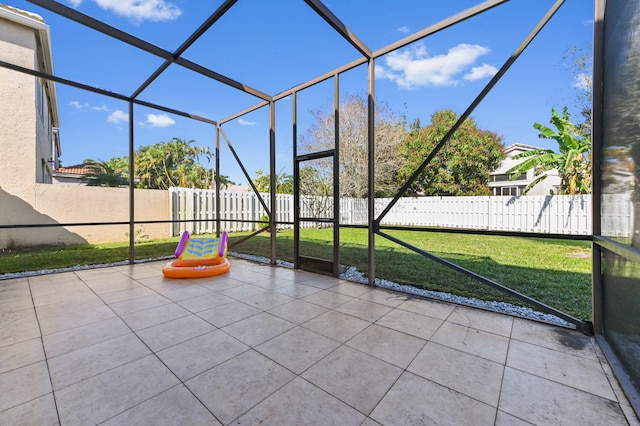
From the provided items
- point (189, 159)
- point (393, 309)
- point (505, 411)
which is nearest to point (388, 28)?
point (393, 309)

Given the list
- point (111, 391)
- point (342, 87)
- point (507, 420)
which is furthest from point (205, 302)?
point (342, 87)

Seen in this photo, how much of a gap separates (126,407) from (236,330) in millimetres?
1024

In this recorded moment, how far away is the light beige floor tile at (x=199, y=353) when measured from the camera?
186cm

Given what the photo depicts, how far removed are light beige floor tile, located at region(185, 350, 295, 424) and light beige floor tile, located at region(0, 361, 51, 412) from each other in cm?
92

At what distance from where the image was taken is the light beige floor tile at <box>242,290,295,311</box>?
3.09m

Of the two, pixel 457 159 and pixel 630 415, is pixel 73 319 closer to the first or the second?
pixel 630 415

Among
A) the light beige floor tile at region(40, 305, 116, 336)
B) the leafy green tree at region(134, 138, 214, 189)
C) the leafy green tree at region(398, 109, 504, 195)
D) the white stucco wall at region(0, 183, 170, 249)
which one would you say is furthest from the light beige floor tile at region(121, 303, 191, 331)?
the leafy green tree at region(134, 138, 214, 189)

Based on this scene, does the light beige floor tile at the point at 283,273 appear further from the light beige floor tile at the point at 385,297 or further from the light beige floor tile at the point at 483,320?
the light beige floor tile at the point at 483,320

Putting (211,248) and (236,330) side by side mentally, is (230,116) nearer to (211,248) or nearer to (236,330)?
(211,248)

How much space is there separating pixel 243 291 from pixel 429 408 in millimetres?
2755

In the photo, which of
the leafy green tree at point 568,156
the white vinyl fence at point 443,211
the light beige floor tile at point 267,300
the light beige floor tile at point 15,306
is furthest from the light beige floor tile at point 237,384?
the leafy green tree at point 568,156

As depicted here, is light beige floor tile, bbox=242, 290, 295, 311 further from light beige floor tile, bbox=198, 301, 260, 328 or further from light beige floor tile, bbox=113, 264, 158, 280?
light beige floor tile, bbox=113, 264, 158, 280

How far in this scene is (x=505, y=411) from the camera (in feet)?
4.76

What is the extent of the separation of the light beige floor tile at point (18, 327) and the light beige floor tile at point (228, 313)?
144 cm
